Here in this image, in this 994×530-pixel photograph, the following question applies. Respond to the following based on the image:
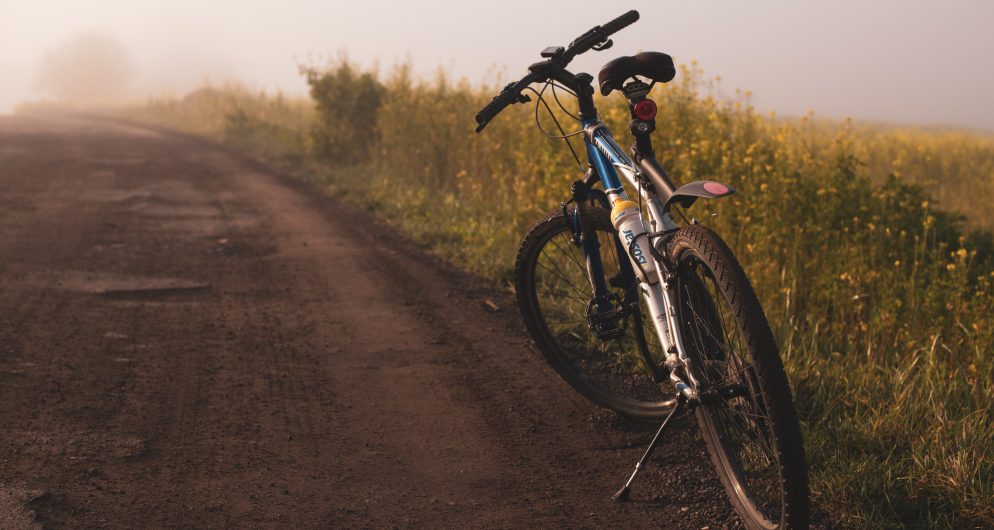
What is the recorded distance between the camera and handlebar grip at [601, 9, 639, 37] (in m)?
3.94

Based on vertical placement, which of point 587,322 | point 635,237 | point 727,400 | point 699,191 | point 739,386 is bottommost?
point 587,322

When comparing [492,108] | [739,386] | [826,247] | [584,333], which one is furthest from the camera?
[826,247]

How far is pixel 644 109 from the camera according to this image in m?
3.52

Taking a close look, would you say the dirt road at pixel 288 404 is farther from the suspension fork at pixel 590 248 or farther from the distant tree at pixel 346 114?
the distant tree at pixel 346 114

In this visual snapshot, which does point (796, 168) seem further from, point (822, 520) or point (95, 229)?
point (95, 229)

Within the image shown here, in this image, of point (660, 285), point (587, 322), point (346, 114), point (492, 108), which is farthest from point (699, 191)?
point (346, 114)

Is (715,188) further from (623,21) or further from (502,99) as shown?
(502,99)

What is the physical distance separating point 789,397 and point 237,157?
49.5 feet

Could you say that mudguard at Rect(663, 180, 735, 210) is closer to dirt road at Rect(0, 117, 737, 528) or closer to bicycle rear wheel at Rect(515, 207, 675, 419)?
bicycle rear wheel at Rect(515, 207, 675, 419)

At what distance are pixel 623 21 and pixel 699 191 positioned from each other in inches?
43.1

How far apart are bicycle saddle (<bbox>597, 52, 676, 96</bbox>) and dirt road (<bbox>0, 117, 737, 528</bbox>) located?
153cm

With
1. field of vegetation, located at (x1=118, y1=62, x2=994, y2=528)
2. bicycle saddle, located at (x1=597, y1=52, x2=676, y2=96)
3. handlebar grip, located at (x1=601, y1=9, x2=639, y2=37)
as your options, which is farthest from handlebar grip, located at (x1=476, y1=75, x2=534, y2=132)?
field of vegetation, located at (x1=118, y1=62, x2=994, y2=528)

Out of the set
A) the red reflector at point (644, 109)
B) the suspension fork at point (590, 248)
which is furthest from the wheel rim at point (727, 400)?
the suspension fork at point (590, 248)

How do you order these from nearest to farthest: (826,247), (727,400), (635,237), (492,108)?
(727,400), (635,237), (492,108), (826,247)
